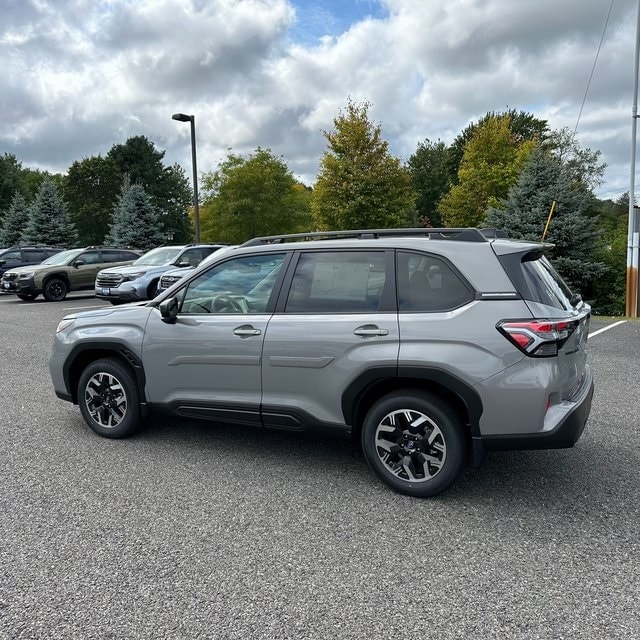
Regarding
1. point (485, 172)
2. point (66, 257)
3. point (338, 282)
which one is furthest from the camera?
point (485, 172)

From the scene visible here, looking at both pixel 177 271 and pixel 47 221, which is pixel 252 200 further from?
pixel 177 271

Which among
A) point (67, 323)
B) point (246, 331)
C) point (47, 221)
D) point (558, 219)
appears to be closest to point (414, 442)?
point (246, 331)

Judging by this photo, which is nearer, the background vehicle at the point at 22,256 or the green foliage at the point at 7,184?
the background vehicle at the point at 22,256

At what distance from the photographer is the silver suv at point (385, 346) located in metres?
3.37

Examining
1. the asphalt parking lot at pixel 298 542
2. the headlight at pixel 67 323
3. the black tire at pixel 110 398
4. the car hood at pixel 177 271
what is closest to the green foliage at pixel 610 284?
the car hood at pixel 177 271

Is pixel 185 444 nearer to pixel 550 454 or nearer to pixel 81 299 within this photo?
pixel 550 454

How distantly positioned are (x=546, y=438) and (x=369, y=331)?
4.01 feet

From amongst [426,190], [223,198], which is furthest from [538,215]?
[426,190]

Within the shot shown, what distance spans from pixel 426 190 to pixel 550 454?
6220 cm

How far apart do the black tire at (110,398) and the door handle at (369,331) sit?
6.66ft

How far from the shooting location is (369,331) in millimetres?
3662

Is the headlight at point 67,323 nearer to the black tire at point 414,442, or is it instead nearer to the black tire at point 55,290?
the black tire at point 414,442

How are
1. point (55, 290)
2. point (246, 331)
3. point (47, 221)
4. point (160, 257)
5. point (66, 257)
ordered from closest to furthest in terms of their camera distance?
point (246, 331) → point (160, 257) → point (55, 290) → point (66, 257) → point (47, 221)

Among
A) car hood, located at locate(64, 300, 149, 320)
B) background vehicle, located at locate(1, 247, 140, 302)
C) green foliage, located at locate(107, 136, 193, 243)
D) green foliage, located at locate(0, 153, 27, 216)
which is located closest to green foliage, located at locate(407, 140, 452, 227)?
green foliage, located at locate(107, 136, 193, 243)
